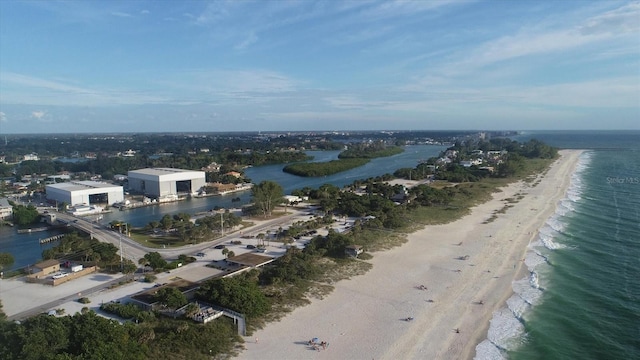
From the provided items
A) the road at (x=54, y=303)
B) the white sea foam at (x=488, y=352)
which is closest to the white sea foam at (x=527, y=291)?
the white sea foam at (x=488, y=352)

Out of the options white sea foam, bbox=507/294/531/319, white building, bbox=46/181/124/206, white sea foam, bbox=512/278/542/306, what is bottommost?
white sea foam, bbox=507/294/531/319

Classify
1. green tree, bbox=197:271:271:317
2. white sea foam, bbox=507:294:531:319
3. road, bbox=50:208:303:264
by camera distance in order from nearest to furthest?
green tree, bbox=197:271:271:317
white sea foam, bbox=507:294:531:319
road, bbox=50:208:303:264

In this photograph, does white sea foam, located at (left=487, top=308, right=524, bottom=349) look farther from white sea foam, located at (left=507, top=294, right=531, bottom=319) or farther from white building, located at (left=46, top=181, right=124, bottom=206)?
white building, located at (left=46, top=181, right=124, bottom=206)

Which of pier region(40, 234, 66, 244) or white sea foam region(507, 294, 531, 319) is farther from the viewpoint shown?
pier region(40, 234, 66, 244)

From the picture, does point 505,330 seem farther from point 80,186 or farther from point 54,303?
point 80,186

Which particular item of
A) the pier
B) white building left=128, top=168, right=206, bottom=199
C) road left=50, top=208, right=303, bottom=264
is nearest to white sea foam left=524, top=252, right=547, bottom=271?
road left=50, top=208, right=303, bottom=264

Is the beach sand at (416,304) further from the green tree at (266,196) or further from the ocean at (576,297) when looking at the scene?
the green tree at (266,196)

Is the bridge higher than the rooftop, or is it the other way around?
the rooftop
